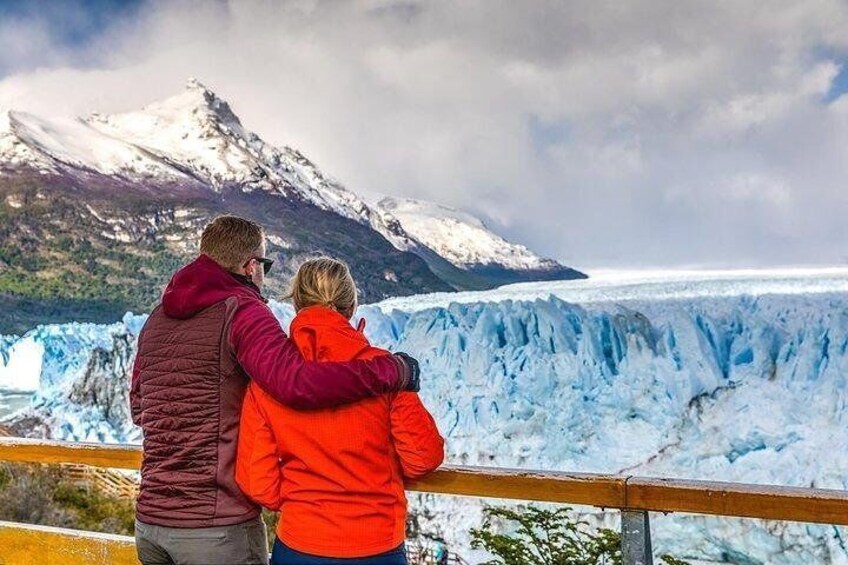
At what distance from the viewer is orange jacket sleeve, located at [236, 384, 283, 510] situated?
4.73 ft

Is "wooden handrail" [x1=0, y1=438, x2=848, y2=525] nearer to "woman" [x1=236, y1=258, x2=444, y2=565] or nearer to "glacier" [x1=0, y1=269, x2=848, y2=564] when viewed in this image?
"woman" [x1=236, y1=258, x2=444, y2=565]

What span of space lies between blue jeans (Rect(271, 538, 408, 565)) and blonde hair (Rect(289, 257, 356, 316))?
0.41 meters

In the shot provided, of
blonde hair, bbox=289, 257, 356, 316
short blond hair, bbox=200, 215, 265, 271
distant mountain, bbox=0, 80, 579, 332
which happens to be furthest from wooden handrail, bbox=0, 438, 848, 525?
distant mountain, bbox=0, 80, 579, 332

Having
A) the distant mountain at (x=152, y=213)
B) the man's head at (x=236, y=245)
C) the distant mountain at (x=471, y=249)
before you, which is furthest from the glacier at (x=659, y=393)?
the distant mountain at (x=471, y=249)

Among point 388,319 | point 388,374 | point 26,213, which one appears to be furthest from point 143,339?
point 26,213

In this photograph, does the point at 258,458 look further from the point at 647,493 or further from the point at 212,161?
the point at 212,161

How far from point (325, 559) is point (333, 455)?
0.17 m

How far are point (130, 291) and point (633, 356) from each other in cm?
Answer: 4238

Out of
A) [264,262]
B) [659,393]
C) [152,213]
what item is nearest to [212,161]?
[152,213]

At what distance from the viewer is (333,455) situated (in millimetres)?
1412

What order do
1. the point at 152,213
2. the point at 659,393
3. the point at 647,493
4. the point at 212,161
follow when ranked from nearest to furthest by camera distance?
the point at 647,493
the point at 659,393
the point at 152,213
the point at 212,161

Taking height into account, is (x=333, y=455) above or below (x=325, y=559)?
above

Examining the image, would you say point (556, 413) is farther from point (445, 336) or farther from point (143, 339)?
point (143, 339)

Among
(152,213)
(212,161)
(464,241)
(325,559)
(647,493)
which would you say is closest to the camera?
(325,559)
